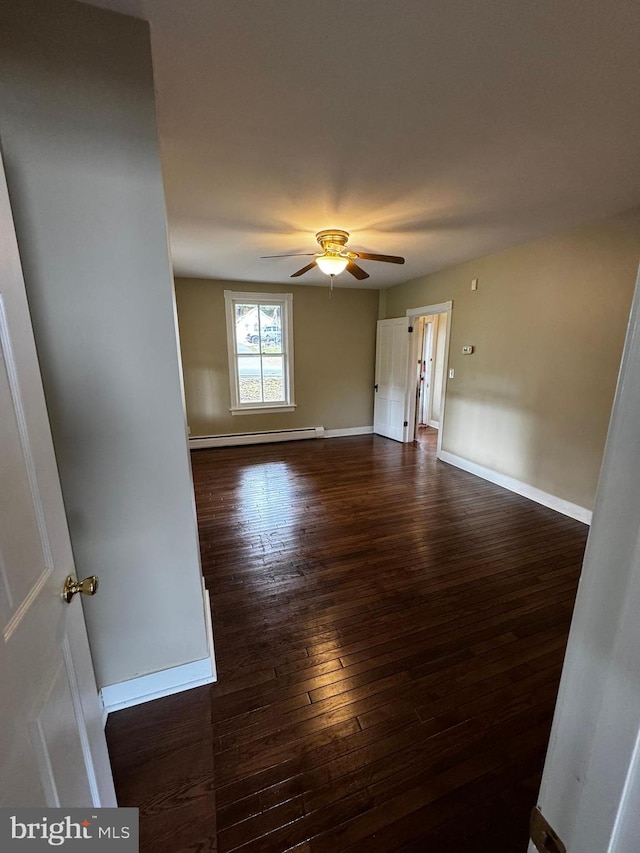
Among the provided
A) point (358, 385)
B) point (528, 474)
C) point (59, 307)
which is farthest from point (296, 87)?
point (358, 385)

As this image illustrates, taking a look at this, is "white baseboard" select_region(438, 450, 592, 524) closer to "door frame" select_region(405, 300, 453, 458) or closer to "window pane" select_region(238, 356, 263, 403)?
"door frame" select_region(405, 300, 453, 458)

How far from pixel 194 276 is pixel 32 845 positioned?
5283 mm

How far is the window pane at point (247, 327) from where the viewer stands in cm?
532

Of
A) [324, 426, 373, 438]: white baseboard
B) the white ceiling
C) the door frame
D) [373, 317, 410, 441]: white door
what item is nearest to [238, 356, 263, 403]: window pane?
[324, 426, 373, 438]: white baseboard

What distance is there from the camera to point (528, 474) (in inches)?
141

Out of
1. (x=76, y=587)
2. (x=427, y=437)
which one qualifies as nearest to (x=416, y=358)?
(x=427, y=437)

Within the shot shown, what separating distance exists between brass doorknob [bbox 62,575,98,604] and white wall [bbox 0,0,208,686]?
0.50 m

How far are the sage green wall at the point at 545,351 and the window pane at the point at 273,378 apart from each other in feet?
8.66

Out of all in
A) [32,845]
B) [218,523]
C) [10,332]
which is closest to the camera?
[32,845]

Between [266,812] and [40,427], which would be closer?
[40,427]

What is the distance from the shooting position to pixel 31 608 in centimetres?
68

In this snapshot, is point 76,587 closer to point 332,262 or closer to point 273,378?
point 332,262

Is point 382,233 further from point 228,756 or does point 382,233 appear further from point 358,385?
point 228,756
